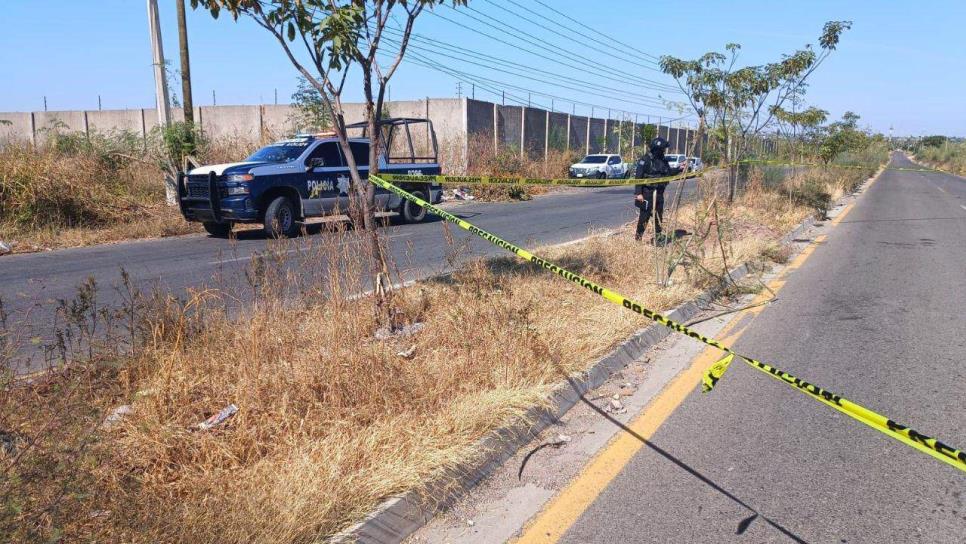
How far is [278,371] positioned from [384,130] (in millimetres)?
11418

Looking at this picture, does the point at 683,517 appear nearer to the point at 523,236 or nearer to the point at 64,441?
the point at 64,441

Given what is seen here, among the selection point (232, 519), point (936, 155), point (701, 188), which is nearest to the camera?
point (232, 519)

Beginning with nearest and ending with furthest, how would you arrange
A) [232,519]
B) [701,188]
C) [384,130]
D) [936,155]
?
[232,519] < [701,188] < [384,130] < [936,155]

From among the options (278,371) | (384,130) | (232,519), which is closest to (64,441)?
(232,519)

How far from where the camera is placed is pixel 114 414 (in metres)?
3.65

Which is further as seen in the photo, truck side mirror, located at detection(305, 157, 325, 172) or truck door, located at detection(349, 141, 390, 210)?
truck door, located at detection(349, 141, 390, 210)

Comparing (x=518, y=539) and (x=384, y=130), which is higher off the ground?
(x=384, y=130)

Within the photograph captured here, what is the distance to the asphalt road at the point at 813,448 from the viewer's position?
3.15m

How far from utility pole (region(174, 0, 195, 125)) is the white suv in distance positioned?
19.1m

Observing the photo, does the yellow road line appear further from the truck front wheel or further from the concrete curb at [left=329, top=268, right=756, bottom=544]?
the truck front wheel

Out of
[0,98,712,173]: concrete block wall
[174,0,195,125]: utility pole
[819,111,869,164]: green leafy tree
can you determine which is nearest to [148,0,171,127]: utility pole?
[174,0,195,125]: utility pole

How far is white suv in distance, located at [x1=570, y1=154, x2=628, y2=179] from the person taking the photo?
3197 centimetres

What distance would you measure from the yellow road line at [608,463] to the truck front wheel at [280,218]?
29.1ft

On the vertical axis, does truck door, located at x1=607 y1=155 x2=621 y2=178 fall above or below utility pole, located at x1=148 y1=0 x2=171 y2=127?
below
